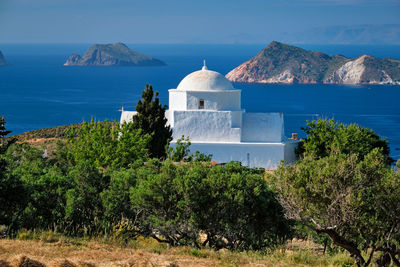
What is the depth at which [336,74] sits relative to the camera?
18012cm

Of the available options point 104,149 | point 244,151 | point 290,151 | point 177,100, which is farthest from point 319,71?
point 104,149

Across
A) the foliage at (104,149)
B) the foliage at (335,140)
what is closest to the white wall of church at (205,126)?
the foliage at (335,140)

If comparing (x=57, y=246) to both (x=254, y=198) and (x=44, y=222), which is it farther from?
(x=254, y=198)

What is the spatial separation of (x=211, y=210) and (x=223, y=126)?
1786 centimetres

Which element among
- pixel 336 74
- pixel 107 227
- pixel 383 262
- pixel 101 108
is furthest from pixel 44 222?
pixel 336 74

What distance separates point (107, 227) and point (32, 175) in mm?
3505

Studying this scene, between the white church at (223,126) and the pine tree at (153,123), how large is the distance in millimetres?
1373

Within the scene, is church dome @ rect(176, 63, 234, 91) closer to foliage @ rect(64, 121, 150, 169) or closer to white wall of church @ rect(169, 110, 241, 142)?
white wall of church @ rect(169, 110, 241, 142)

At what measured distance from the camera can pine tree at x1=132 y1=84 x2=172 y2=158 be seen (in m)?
27.5

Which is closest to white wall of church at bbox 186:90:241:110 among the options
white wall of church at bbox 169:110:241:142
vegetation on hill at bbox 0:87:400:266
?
white wall of church at bbox 169:110:241:142

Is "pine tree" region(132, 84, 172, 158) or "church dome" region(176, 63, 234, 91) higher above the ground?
"church dome" region(176, 63, 234, 91)

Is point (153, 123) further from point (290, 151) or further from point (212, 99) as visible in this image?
point (290, 151)

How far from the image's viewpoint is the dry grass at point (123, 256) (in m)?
8.25

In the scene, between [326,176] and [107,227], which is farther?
[107,227]
